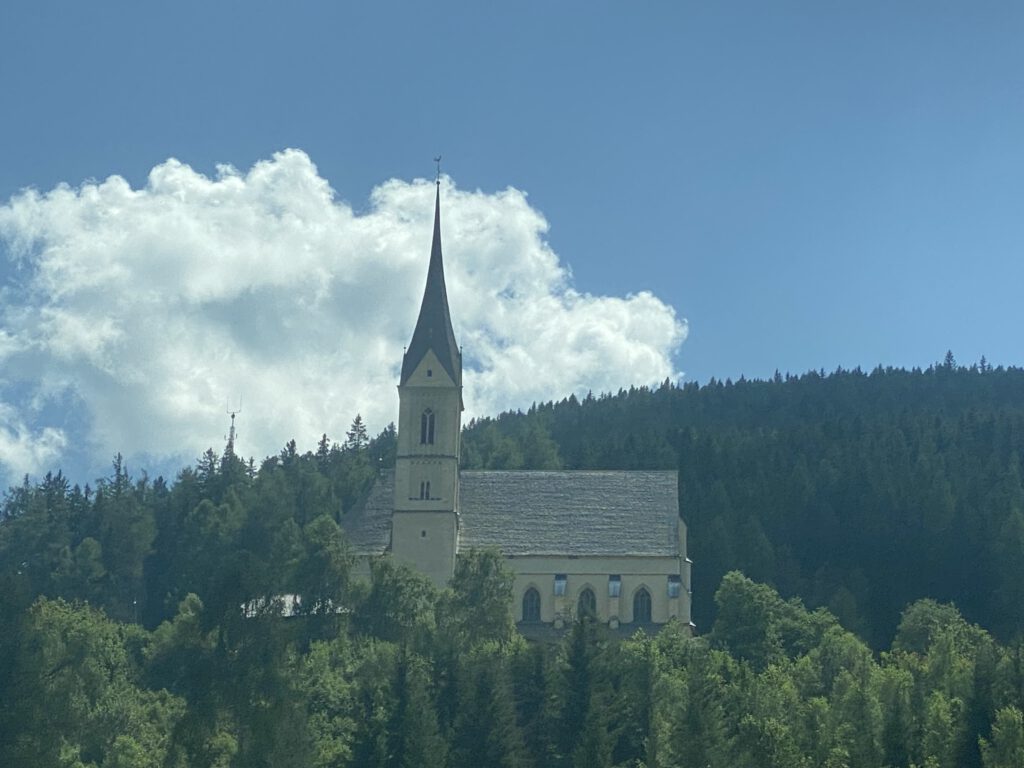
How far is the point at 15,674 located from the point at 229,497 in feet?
192

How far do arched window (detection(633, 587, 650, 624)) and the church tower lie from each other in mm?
11069

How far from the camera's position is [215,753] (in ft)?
231

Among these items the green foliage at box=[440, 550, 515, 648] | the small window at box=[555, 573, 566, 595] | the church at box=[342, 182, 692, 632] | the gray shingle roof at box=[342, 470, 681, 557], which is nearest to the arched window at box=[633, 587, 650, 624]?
the church at box=[342, 182, 692, 632]

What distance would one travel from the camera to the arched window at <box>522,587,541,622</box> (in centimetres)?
10775

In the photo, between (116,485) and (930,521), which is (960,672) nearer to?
(930,521)

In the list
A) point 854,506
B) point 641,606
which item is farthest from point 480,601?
point 854,506

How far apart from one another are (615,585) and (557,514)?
6.14 metres

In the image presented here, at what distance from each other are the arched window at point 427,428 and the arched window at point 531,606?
10.7 m

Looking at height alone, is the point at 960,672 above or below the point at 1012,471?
below

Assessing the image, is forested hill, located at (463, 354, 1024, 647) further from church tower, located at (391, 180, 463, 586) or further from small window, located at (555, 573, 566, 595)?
church tower, located at (391, 180, 463, 586)

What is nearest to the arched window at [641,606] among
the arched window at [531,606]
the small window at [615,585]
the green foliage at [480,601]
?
the small window at [615,585]

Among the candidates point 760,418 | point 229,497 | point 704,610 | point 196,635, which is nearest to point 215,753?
point 196,635

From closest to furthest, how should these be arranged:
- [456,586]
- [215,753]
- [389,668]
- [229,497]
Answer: [215,753] < [389,668] < [456,586] < [229,497]

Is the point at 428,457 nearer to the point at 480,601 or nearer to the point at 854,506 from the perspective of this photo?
the point at 480,601
